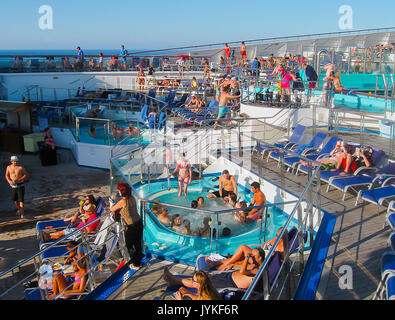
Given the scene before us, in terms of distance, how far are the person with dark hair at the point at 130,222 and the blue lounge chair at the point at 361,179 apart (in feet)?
10.6

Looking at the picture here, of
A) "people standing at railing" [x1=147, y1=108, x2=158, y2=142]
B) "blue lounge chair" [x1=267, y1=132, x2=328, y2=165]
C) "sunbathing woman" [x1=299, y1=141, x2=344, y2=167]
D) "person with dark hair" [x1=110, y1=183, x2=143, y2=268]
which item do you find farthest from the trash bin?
"person with dark hair" [x1=110, y1=183, x2=143, y2=268]

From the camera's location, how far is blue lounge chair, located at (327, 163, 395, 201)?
6338 millimetres

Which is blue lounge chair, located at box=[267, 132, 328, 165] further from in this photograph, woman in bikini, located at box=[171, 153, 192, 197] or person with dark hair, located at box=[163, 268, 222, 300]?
person with dark hair, located at box=[163, 268, 222, 300]

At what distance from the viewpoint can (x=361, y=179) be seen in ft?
21.6

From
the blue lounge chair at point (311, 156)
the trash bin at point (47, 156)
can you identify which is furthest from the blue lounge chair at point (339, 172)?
the trash bin at point (47, 156)

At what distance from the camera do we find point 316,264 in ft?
14.8

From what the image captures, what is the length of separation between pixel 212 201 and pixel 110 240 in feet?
9.99

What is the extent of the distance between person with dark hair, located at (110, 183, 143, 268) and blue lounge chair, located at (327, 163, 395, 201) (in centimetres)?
323

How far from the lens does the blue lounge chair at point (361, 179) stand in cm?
634

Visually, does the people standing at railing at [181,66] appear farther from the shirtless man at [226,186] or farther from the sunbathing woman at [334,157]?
the sunbathing woman at [334,157]

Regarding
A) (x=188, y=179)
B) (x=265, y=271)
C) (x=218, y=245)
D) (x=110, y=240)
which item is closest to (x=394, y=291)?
(x=265, y=271)

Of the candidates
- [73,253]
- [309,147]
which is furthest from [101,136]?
[73,253]

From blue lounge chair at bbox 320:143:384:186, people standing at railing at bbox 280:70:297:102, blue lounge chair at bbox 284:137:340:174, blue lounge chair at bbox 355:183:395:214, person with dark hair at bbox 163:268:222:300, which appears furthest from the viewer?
people standing at railing at bbox 280:70:297:102
